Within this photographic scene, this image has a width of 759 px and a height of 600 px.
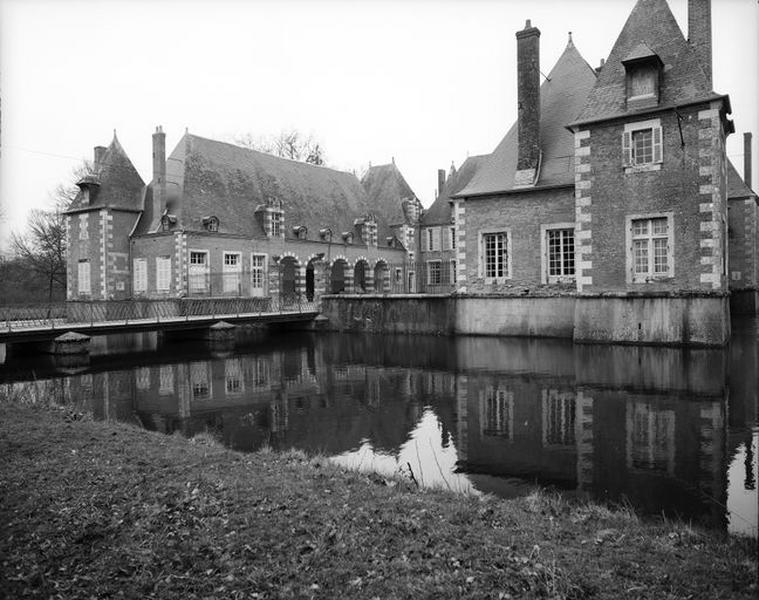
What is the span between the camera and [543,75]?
2120 cm

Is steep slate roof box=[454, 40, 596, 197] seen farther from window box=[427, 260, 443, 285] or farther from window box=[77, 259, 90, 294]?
window box=[77, 259, 90, 294]

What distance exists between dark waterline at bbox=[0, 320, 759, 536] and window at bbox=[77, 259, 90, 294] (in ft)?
36.4

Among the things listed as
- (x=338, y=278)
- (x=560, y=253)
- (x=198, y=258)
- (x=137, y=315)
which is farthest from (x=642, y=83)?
(x=338, y=278)

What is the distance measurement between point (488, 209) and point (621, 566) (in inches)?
692

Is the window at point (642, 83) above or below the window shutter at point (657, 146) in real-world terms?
above

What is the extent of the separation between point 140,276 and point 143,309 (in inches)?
164

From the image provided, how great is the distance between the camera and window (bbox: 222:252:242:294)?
25844mm

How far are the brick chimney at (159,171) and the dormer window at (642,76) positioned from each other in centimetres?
1843

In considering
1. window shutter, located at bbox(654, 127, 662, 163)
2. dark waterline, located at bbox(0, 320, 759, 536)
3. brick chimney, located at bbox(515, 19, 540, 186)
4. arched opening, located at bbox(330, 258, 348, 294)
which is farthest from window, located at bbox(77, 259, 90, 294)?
window shutter, located at bbox(654, 127, 662, 163)

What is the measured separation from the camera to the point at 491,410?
360 inches

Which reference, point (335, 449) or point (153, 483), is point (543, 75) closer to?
point (335, 449)

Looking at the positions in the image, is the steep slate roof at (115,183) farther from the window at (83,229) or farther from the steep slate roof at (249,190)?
the steep slate roof at (249,190)

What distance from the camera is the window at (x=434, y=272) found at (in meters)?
36.9

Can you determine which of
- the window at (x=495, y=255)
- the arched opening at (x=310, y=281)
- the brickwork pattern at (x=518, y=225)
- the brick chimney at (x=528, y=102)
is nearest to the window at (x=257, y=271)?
the arched opening at (x=310, y=281)
